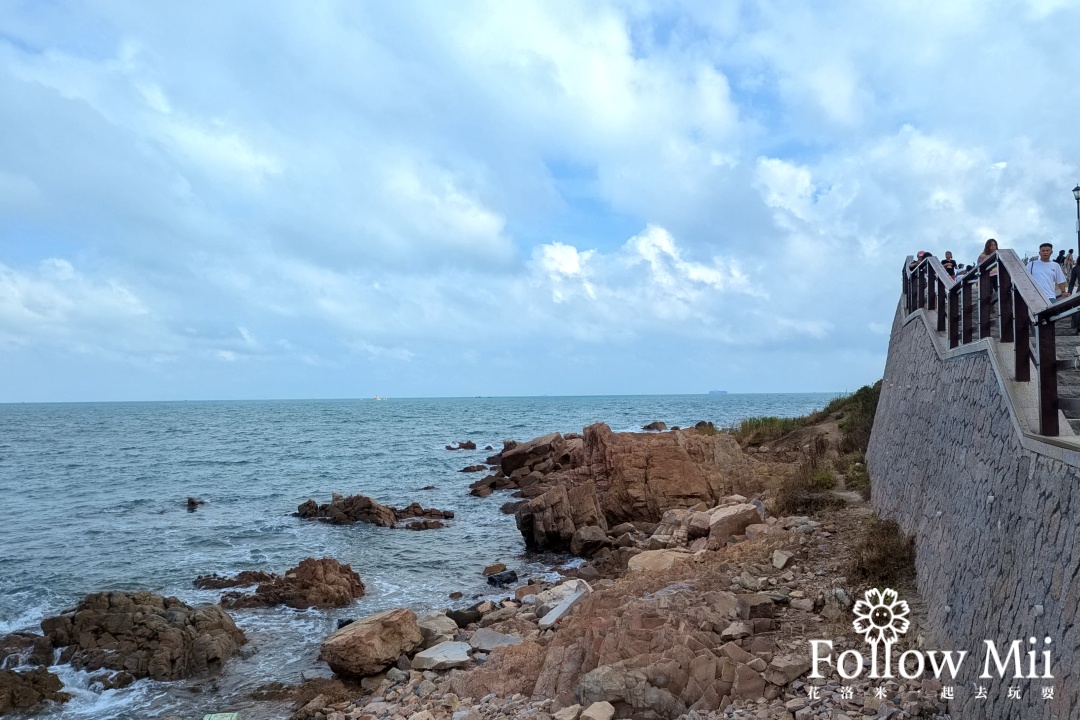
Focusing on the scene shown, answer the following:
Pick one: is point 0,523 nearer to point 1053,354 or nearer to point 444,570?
point 444,570

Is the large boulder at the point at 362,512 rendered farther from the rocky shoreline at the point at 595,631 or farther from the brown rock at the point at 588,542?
the brown rock at the point at 588,542

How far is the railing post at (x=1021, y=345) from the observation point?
226 inches

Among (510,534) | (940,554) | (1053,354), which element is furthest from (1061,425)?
(510,534)

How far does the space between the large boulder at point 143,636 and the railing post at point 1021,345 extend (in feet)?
39.7

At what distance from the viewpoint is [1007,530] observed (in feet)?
16.6

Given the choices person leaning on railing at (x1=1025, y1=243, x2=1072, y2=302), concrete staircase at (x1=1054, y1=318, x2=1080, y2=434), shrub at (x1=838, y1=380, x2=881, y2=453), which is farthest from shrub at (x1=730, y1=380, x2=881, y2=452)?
concrete staircase at (x1=1054, y1=318, x2=1080, y2=434)

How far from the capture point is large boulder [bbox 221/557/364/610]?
15.2 m

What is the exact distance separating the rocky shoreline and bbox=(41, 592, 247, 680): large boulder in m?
0.03

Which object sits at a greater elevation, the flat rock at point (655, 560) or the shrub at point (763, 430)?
the shrub at point (763, 430)

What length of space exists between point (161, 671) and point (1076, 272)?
49.7ft

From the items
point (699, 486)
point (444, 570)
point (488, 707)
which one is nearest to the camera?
point (488, 707)

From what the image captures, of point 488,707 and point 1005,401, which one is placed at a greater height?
point 1005,401
